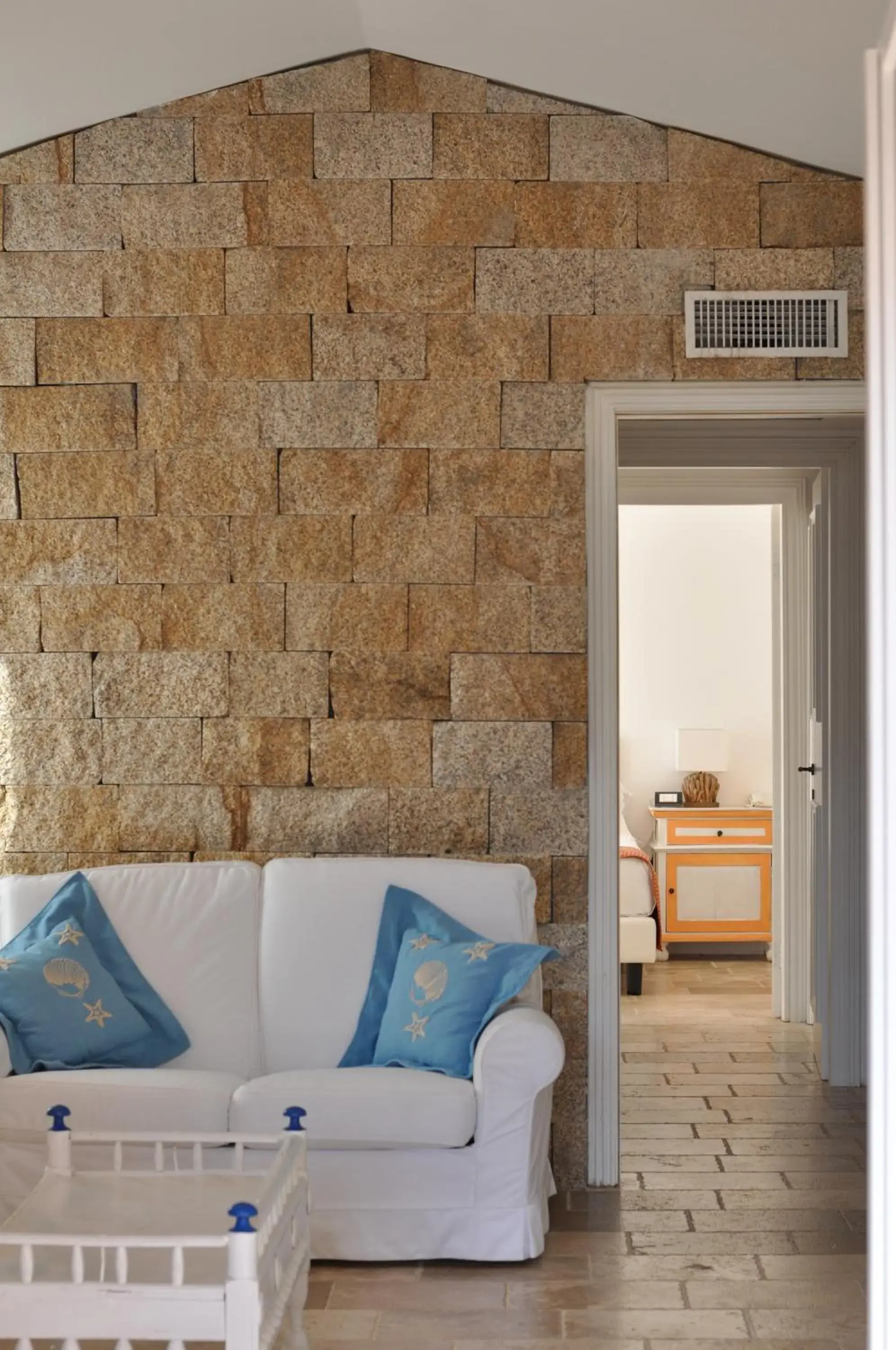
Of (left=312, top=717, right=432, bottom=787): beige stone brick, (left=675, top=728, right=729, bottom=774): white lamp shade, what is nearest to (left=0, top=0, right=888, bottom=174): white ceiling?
(left=312, top=717, right=432, bottom=787): beige stone brick

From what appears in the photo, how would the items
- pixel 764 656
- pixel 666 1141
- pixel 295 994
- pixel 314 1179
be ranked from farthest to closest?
1. pixel 764 656
2. pixel 666 1141
3. pixel 295 994
4. pixel 314 1179

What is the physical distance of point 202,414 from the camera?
4324mm

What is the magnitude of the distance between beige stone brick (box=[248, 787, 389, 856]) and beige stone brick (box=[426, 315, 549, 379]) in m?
1.24

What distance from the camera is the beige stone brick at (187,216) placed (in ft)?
14.2

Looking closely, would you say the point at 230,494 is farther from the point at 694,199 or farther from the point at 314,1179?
the point at 314,1179

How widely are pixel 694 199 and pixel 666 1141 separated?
9.36 ft

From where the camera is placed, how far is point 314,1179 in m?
3.49

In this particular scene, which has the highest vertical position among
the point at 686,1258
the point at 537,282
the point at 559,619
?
the point at 537,282

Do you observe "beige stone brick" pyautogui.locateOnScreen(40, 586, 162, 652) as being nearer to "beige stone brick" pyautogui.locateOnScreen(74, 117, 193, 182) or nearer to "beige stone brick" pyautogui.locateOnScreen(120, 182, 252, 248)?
"beige stone brick" pyautogui.locateOnScreen(120, 182, 252, 248)

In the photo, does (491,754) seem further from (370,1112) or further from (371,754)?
(370,1112)

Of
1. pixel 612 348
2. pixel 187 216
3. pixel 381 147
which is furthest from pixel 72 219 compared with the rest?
pixel 612 348

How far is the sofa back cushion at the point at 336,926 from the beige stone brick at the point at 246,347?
143 centimetres

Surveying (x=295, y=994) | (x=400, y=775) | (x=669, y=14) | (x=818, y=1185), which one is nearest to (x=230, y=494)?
(x=400, y=775)

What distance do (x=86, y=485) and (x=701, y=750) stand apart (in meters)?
4.68
